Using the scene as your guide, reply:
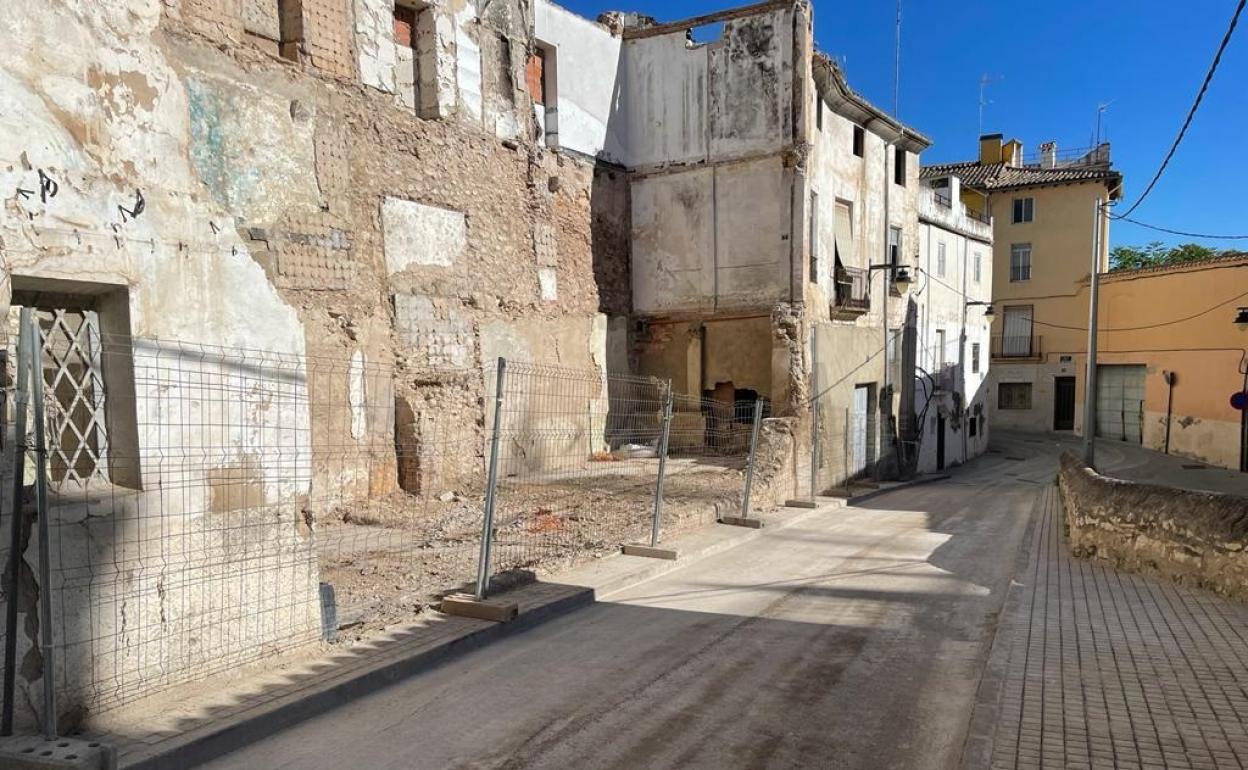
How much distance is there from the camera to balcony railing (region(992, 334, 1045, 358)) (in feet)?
121

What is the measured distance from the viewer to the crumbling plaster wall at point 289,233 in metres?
4.15

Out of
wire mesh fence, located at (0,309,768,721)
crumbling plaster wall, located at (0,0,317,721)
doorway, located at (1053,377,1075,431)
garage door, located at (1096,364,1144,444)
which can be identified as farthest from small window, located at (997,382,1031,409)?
crumbling plaster wall, located at (0,0,317,721)

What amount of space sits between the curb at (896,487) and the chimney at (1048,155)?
24.0 meters

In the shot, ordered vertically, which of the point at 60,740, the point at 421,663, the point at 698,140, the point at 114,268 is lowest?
the point at 421,663

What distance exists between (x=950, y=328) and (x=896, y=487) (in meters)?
11.1

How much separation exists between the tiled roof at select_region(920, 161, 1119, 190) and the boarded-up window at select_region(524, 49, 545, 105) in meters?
22.8

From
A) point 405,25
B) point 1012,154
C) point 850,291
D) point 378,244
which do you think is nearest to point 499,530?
point 378,244

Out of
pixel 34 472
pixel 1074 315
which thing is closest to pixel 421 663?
pixel 34 472

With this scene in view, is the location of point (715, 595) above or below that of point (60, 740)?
below

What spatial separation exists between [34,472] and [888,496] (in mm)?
16089

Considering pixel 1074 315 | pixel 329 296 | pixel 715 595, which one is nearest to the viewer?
pixel 715 595

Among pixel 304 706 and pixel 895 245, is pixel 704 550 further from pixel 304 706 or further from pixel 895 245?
pixel 895 245

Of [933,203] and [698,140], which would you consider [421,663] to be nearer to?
[698,140]

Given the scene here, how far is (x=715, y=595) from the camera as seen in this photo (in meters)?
7.63
